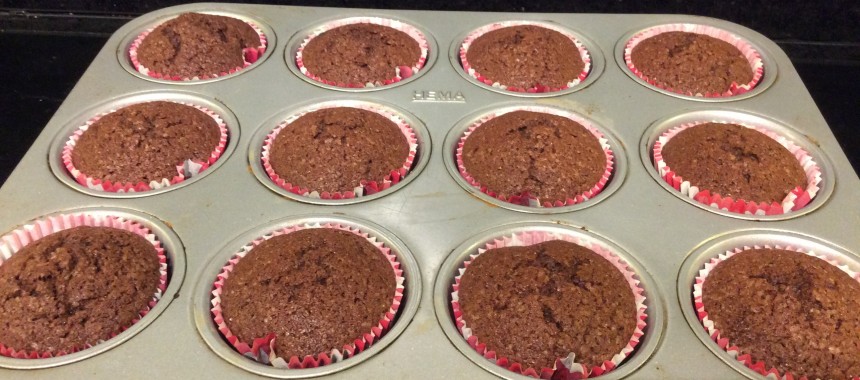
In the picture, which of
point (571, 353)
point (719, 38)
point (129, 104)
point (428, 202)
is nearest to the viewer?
point (571, 353)

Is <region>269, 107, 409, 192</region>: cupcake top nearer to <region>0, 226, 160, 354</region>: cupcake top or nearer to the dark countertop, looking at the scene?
<region>0, 226, 160, 354</region>: cupcake top

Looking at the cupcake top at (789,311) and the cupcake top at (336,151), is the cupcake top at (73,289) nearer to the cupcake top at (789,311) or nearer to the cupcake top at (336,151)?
the cupcake top at (336,151)


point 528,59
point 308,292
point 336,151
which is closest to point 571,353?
point 308,292

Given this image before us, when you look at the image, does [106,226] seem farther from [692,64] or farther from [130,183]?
[692,64]

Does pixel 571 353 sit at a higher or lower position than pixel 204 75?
lower

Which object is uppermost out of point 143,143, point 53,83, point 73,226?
point 143,143

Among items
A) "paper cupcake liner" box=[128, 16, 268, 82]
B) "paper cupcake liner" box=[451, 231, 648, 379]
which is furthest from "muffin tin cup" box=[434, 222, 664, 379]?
Result: "paper cupcake liner" box=[128, 16, 268, 82]

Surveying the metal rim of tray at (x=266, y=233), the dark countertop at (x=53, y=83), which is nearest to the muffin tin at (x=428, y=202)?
the metal rim of tray at (x=266, y=233)
